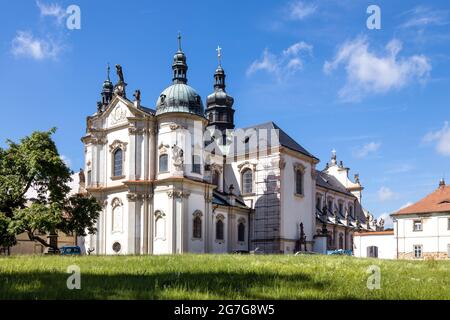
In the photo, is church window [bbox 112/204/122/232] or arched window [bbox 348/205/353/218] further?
arched window [bbox 348/205/353/218]

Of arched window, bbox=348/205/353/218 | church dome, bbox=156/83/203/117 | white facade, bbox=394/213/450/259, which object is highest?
church dome, bbox=156/83/203/117

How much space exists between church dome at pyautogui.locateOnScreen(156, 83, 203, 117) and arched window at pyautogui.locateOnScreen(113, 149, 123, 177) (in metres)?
4.79

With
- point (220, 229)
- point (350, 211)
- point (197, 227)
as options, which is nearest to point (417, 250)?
point (220, 229)

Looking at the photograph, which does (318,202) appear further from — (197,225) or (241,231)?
(197,225)

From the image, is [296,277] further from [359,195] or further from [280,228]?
[359,195]

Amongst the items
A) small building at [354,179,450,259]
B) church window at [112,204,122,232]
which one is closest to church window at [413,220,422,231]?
small building at [354,179,450,259]

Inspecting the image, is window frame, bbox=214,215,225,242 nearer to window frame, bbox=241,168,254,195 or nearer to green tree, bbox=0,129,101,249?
window frame, bbox=241,168,254,195

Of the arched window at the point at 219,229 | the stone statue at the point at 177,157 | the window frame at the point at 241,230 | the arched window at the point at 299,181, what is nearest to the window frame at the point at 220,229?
the arched window at the point at 219,229

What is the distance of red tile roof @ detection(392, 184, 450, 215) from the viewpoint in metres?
46.9

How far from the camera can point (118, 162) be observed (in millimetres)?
45750

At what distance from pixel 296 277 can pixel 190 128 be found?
30890 millimetres

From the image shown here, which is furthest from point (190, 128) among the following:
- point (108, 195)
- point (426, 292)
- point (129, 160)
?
point (426, 292)

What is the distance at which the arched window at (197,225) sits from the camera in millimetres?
42094
